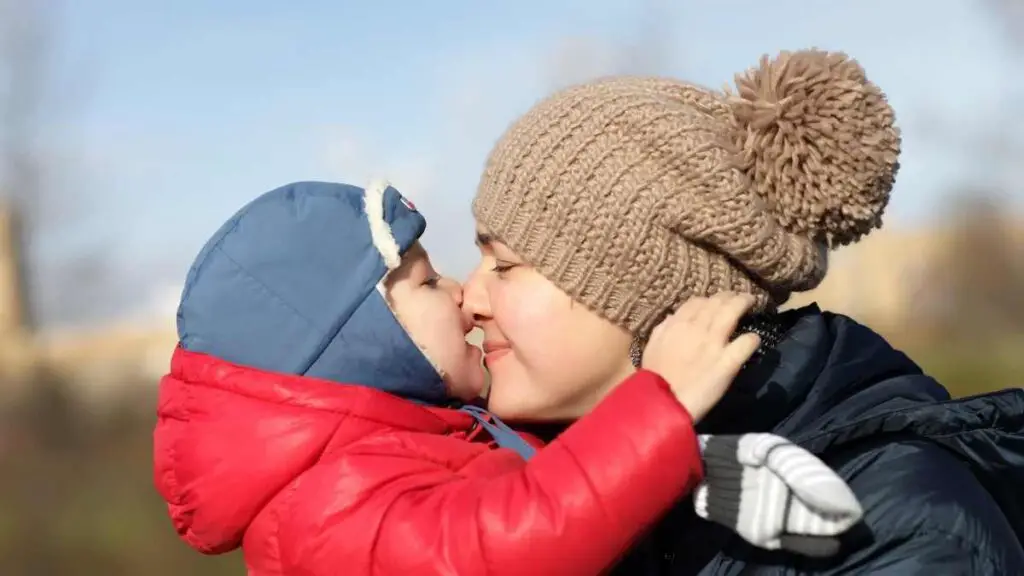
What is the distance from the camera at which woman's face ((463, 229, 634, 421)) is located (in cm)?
195

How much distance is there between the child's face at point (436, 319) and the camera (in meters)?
2.05

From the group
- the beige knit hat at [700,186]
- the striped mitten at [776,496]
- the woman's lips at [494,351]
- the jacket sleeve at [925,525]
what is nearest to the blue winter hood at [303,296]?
the woman's lips at [494,351]

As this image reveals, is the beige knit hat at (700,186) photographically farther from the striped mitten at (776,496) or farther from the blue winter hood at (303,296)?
the striped mitten at (776,496)

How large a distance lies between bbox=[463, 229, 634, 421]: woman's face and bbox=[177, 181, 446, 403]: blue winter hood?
0.54 ft

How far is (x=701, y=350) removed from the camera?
5.57 feet

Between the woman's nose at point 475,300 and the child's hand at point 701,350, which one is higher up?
the child's hand at point 701,350

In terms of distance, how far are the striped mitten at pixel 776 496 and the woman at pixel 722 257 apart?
0.50ft

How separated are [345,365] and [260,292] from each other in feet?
0.67

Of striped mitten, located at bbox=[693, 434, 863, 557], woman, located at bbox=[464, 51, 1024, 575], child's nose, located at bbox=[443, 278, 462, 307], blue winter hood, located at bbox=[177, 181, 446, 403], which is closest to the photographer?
striped mitten, located at bbox=[693, 434, 863, 557]

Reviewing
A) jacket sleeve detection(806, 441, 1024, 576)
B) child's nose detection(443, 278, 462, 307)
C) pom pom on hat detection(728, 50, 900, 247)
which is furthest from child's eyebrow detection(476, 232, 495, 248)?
jacket sleeve detection(806, 441, 1024, 576)

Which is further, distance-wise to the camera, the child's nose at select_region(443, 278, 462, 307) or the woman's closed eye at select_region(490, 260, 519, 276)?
the child's nose at select_region(443, 278, 462, 307)

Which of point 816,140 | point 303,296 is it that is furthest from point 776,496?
point 303,296

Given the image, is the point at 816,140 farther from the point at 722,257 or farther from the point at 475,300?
the point at 475,300

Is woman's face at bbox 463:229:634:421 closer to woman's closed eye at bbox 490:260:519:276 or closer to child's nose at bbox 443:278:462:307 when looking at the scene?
woman's closed eye at bbox 490:260:519:276
